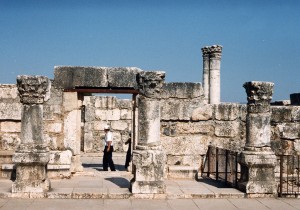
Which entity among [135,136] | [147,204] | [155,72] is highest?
[155,72]

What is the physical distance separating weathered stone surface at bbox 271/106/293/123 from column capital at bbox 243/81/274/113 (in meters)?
1.84

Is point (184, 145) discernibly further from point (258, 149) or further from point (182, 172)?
point (258, 149)

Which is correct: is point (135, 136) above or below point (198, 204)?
above

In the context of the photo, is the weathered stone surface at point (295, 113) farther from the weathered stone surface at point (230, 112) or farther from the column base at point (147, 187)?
the column base at point (147, 187)

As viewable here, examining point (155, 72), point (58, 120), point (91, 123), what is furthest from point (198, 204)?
point (91, 123)

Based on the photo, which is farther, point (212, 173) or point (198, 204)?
point (212, 173)

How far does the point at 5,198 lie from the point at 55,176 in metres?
2.22

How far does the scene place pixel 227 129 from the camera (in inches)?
460

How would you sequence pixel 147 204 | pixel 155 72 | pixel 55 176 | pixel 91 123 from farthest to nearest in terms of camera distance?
pixel 91 123 → pixel 55 176 → pixel 155 72 → pixel 147 204

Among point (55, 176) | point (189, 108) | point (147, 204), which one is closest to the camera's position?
point (147, 204)

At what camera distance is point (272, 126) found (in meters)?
11.5

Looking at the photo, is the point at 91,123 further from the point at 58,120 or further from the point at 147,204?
the point at 147,204

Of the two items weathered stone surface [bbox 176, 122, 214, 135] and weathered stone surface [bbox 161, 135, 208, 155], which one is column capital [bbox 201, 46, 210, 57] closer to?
weathered stone surface [bbox 176, 122, 214, 135]

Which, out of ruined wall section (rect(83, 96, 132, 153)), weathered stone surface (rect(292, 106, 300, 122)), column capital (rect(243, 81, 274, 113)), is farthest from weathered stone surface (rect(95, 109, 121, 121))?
column capital (rect(243, 81, 274, 113))
